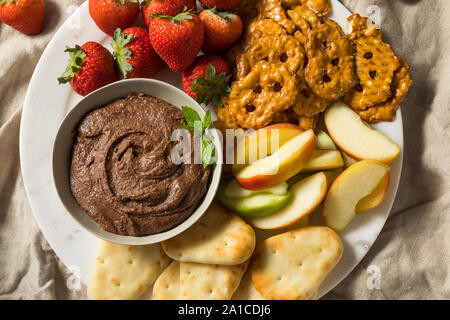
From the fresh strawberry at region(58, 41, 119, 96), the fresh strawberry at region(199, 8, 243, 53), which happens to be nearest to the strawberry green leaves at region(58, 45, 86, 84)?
the fresh strawberry at region(58, 41, 119, 96)

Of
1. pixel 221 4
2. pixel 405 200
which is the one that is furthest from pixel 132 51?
pixel 405 200

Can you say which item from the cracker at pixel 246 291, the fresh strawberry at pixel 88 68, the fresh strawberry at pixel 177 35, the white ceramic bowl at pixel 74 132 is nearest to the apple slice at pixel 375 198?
the cracker at pixel 246 291

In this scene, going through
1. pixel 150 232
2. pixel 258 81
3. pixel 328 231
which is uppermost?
pixel 258 81

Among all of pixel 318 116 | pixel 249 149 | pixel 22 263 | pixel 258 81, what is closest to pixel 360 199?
pixel 318 116

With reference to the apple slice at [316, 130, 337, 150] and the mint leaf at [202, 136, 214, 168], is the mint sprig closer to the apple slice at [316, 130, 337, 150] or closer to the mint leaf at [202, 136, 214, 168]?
the mint leaf at [202, 136, 214, 168]

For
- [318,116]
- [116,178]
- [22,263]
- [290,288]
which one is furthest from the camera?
[22,263]

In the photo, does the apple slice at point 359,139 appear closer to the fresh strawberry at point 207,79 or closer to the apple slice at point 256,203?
the apple slice at point 256,203
